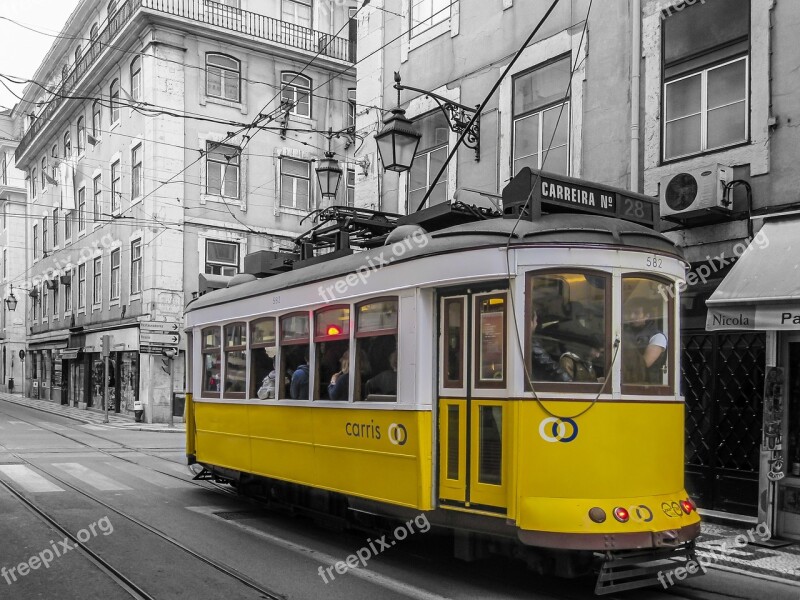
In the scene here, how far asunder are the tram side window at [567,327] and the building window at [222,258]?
72.5 feet

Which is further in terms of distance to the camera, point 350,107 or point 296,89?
point 350,107

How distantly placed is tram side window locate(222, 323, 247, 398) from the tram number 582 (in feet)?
16.7

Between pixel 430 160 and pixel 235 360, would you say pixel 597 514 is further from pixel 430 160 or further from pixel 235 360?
pixel 430 160

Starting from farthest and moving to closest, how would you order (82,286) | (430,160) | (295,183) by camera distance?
1. (82,286)
2. (295,183)
3. (430,160)

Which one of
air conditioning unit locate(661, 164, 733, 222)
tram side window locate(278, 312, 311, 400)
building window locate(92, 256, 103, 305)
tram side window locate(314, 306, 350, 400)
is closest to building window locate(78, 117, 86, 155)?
building window locate(92, 256, 103, 305)

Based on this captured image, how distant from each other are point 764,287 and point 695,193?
5.41 feet

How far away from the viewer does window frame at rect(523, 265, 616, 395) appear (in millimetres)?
6309

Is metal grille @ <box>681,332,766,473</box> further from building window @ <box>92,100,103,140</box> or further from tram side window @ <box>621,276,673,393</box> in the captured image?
building window @ <box>92,100,103,140</box>

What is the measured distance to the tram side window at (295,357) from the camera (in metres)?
8.59

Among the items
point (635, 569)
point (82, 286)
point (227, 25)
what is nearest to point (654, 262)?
point (635, 569)

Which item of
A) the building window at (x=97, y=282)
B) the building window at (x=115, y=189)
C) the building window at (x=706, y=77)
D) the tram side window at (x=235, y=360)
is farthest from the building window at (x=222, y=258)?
the building window at (x=706, y=77)

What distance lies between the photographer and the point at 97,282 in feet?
106

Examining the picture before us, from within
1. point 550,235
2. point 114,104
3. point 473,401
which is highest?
point 114,104

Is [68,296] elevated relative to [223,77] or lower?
lower
